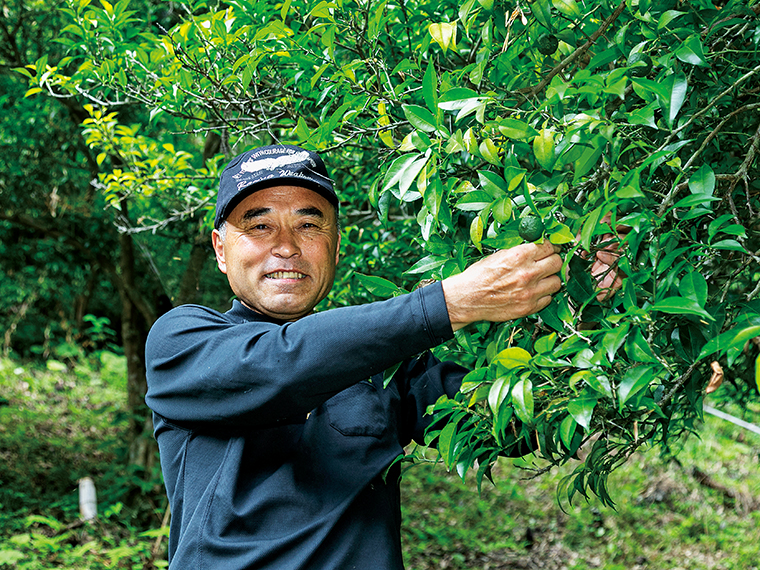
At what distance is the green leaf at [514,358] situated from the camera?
3.94 feet

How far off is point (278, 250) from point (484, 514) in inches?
236

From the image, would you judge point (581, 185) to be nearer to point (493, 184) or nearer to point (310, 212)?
point (493, 184)

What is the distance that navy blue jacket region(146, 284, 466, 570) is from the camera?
1.38 m

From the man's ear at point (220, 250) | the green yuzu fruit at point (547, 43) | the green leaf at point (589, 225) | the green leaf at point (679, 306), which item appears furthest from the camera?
the man's ear at point (220, 250)

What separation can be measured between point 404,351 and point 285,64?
1269 millimetres

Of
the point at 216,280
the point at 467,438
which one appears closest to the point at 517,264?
the point at 467,438

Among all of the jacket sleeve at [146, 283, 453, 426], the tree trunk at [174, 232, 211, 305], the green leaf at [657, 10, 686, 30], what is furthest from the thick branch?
the tree trunk at [174, 232, 211, 305]

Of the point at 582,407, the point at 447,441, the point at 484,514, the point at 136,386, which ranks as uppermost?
the point at 582,407

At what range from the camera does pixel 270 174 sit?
1895 millimetres

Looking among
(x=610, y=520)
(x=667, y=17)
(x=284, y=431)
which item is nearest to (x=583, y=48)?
(x=667, y=17)

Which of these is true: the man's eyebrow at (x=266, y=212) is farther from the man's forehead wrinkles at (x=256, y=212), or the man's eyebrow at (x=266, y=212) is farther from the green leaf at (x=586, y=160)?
the green leaf at (x=586, y=160)

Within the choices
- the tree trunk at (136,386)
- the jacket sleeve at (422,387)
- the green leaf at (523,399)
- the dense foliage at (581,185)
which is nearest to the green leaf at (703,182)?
the dense foliage at (581,185)

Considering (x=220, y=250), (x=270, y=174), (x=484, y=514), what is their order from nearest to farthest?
(x=270, y=174) < (x=220, y=250) < (x=484, y=514)

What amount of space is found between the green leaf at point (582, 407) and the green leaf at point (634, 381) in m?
0.07
